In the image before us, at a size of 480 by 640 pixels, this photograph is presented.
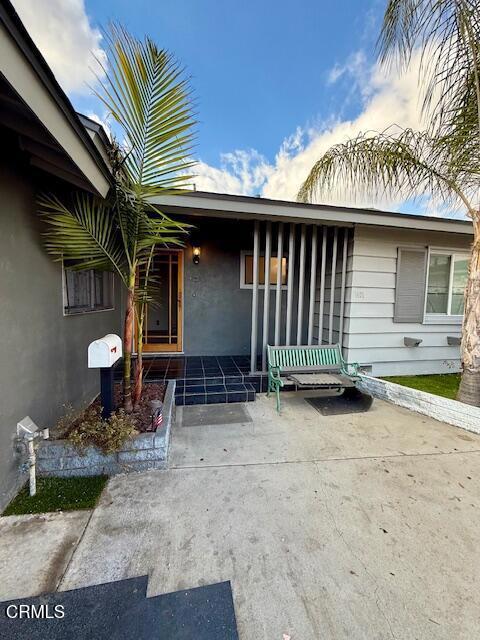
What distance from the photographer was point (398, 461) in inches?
99.0

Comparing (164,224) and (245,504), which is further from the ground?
(164,224)

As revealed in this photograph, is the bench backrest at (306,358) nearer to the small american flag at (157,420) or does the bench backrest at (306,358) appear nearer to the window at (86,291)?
the small american flag at (157,420)

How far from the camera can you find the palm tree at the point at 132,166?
6.83 feet

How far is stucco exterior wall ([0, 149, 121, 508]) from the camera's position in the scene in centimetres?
184

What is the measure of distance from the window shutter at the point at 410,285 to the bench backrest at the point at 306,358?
4.46 ft

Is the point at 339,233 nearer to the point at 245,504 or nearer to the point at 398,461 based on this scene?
the point at 398,461

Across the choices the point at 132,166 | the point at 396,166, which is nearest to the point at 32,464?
the point at 132,166

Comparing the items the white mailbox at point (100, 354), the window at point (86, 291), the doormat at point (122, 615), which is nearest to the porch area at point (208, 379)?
the window at point (86, 291)

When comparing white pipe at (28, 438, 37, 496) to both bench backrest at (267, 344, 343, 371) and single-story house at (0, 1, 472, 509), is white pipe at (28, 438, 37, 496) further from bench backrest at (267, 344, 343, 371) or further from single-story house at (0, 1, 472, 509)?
bench backrest at (267, 344, 343, 371)

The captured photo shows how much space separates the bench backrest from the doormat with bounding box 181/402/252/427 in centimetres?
82

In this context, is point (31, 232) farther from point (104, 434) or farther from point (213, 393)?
point (213, 393)

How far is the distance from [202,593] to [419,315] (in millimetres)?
4958

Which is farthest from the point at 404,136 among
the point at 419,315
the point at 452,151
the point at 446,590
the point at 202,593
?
the point at 202,593

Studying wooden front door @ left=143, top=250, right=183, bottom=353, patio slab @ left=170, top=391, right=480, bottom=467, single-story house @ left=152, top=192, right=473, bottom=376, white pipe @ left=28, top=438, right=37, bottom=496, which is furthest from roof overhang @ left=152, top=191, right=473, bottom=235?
white pipe @ left=28, top=438, right=37, bottom=496
